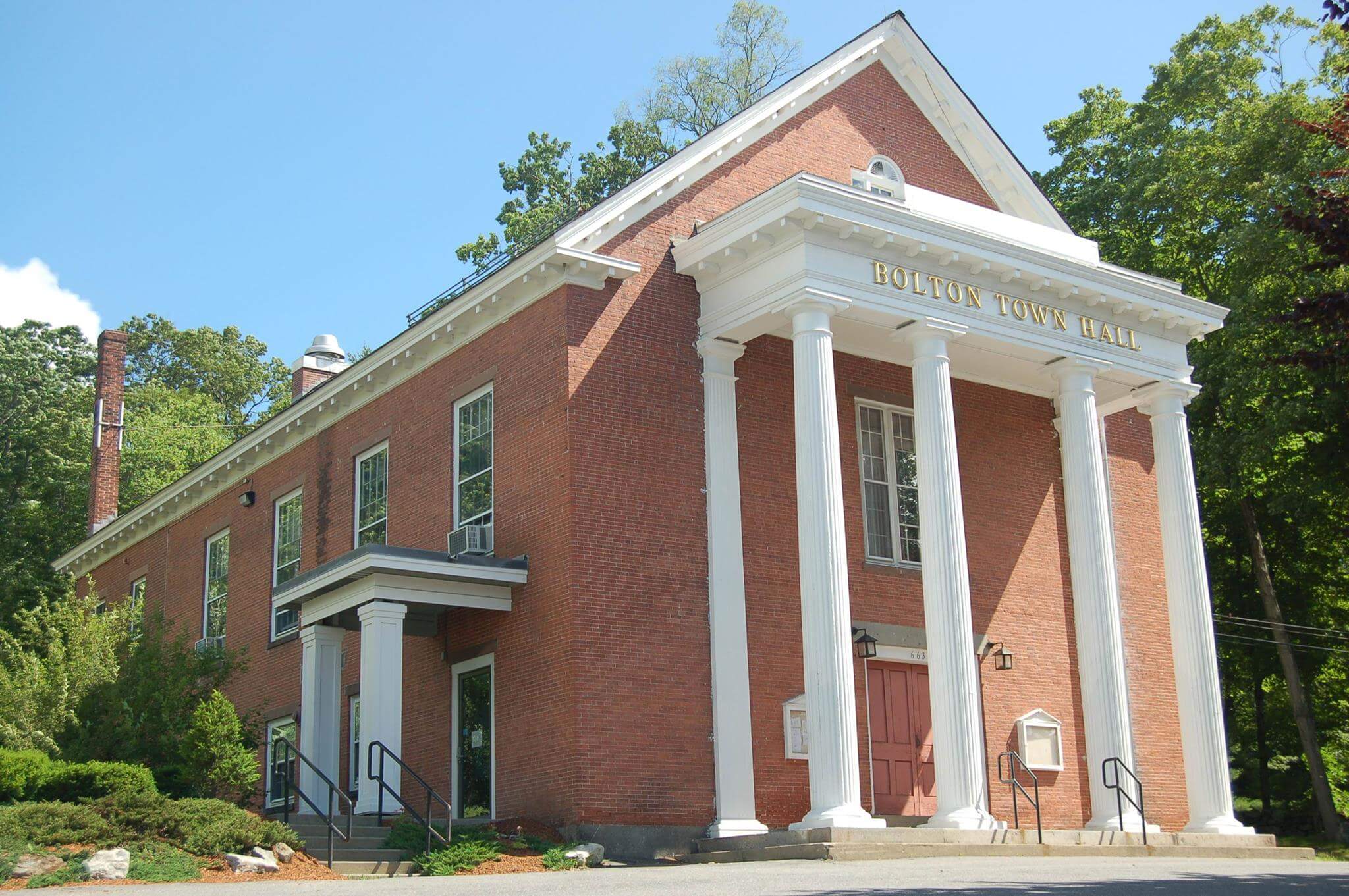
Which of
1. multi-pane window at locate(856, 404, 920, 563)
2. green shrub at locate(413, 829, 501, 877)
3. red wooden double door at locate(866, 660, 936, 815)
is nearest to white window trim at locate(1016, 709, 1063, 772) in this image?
red wooden double door at locate(866, 660, 936, 815)

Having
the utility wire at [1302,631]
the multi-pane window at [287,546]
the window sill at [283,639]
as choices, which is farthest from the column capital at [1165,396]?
the window sill at [283,639]

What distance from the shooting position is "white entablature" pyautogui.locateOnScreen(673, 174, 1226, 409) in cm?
1917

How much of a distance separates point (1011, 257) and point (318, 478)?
1291cm

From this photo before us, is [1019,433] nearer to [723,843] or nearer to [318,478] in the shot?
[723,843]

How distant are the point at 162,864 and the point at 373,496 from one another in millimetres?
10330

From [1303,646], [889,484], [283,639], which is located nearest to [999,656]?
[889,484]

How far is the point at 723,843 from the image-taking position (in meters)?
17.7

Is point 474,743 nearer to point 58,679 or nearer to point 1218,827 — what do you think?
point 58,679

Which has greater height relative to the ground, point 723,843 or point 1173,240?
point 1173,240

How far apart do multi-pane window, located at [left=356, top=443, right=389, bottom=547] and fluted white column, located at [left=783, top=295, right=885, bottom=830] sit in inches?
324

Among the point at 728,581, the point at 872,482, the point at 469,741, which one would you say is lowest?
the point at 469,741

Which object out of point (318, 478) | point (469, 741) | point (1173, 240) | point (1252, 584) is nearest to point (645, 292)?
point (469, 741)

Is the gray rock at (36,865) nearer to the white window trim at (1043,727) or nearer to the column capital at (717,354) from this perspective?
the column capital at (717,354)

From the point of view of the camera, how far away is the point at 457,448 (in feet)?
72.8
